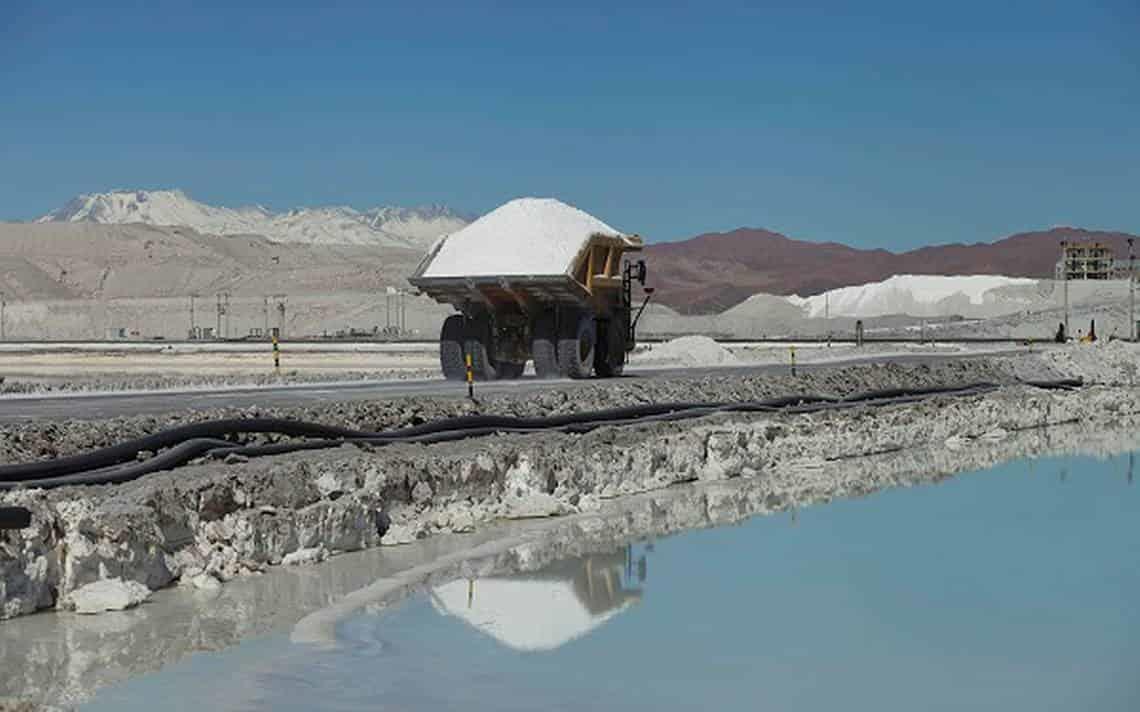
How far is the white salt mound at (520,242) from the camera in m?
Result: 31.0

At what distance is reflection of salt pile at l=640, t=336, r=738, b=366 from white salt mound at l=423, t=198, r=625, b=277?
635 inches

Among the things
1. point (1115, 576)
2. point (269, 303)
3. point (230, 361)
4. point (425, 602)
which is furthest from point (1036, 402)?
point (269, 303)

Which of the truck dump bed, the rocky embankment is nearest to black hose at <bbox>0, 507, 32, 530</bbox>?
the rocky embankment

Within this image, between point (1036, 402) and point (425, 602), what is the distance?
25.6 metres

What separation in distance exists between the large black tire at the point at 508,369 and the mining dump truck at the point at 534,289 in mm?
30

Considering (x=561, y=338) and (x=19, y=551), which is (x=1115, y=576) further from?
(x=561, y=338)

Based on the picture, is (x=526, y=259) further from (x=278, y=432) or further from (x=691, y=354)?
(x=691, y=354)

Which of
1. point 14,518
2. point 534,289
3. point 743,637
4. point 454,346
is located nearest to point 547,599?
point 743,637

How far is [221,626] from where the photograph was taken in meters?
11.8

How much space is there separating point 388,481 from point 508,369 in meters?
16.9

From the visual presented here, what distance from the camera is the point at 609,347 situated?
33.4m

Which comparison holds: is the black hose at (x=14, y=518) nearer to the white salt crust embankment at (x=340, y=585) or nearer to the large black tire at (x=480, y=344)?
the white salt crust embankment at (x=340, y=585)

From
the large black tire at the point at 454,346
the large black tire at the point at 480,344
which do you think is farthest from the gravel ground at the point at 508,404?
the large black tire at the point at 454,346

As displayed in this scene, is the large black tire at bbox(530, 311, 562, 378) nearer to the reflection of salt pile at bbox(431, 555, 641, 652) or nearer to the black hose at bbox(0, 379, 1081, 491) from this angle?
the black hose at bbox(0, 379, 1081, 491)
